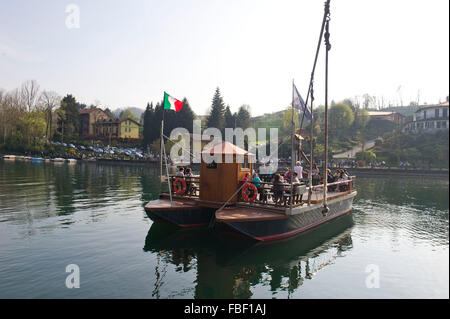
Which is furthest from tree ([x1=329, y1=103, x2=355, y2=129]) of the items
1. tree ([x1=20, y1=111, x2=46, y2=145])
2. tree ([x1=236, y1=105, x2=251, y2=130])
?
tree ([x1=20, y1=111, x2=46, y2=145])

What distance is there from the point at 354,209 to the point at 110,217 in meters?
15.9

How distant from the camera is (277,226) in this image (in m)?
12.4

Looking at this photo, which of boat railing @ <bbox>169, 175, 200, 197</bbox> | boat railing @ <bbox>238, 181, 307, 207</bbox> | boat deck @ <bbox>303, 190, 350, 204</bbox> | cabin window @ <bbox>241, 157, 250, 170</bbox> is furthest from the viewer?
boat railing @ <bbox>169, 175, 200, 197</bbox>

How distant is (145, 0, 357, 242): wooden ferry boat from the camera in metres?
12.0

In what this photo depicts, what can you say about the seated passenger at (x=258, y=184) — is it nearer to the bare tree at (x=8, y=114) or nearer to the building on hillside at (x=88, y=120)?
the bare tree at (x=8, y=114)

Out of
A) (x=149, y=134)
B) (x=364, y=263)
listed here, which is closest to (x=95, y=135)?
(x=149, y=134)

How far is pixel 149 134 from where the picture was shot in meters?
83.8

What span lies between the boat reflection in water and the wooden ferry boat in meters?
0.54

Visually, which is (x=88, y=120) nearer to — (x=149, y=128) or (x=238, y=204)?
(x=149, y=128)

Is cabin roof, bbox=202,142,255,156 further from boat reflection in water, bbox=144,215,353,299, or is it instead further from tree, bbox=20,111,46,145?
tree, bbox=20,111,46,145

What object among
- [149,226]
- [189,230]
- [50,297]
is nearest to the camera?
[50,297]

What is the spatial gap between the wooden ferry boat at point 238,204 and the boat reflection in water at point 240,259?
537mm

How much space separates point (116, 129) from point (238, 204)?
291ft
